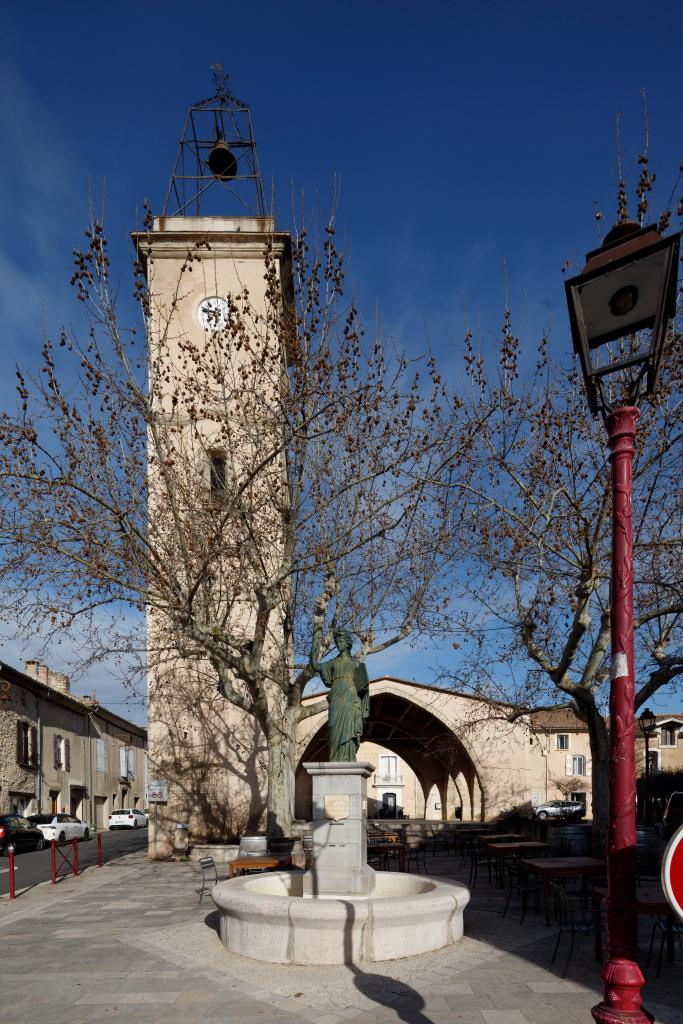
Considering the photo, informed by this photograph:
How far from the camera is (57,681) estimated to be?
38594 millimetres

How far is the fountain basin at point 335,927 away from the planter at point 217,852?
9.37 m

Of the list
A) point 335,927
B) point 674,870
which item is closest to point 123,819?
point 335,927

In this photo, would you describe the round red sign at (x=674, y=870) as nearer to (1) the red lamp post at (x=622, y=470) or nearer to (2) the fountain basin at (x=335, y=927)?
(1) the red lamp post at (x=622, y=470)

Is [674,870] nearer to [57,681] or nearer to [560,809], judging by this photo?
[560,809]

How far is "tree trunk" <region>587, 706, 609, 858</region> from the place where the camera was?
13.9 m

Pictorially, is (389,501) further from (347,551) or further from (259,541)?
(259,541)

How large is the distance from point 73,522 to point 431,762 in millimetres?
30918

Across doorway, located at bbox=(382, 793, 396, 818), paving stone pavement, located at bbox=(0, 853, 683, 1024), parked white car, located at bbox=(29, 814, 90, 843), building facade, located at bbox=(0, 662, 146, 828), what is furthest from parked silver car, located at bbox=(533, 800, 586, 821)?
doorway, located at bbox=(382, 793, 396, 818)

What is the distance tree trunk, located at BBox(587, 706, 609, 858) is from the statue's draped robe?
5871mm

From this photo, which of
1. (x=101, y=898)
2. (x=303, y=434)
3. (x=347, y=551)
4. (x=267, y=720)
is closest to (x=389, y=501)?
(x=347, y=551)

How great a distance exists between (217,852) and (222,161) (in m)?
18.4

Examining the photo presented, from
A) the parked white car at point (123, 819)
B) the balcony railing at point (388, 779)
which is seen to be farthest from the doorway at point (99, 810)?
the balcony railing at point (388, 779)

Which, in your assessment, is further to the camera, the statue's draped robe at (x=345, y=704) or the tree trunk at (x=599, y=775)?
the tree trunk at (x=599, y=775)

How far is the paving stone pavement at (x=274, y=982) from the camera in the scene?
19.1 ft
